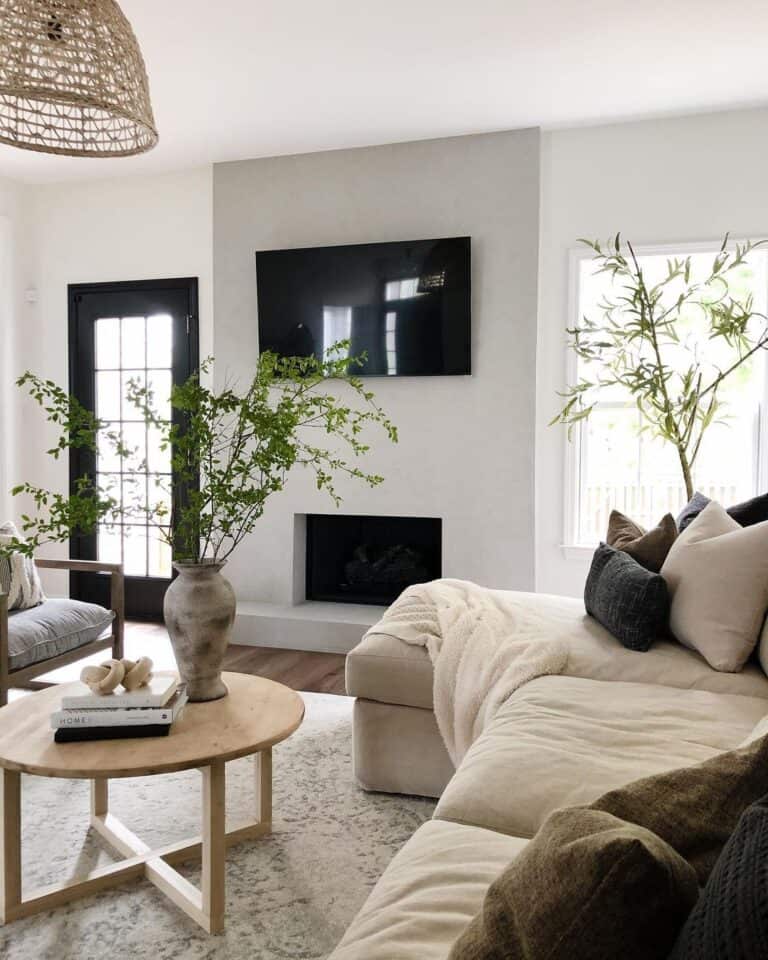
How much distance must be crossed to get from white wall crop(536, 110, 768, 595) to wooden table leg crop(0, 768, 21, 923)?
3.53 m

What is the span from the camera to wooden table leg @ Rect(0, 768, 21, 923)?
204cm

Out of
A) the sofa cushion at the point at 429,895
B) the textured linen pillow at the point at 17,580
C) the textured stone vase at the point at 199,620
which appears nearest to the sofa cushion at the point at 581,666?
the textured stone vase at the point at 199,620

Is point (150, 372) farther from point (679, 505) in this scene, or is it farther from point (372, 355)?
point (679, 505)

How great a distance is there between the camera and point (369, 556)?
525cm

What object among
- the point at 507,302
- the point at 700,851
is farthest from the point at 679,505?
the point at 700,851

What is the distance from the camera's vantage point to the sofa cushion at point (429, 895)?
1.15 metres

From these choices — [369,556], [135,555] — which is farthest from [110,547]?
[369,556]

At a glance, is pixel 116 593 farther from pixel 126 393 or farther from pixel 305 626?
pixel 126 393

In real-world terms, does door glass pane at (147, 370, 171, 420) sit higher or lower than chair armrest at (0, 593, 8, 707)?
higher

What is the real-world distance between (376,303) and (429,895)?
3941 millimetres

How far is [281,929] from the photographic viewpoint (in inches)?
80.6

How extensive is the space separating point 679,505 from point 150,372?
3542mm


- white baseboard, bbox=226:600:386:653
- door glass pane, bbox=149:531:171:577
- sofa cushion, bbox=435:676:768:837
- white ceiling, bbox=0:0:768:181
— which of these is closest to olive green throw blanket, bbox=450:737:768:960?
sofa cushion, bbox=435:676:768:837

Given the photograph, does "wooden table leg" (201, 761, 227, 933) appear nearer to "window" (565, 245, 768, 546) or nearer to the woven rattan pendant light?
the woven rattan pendant light
